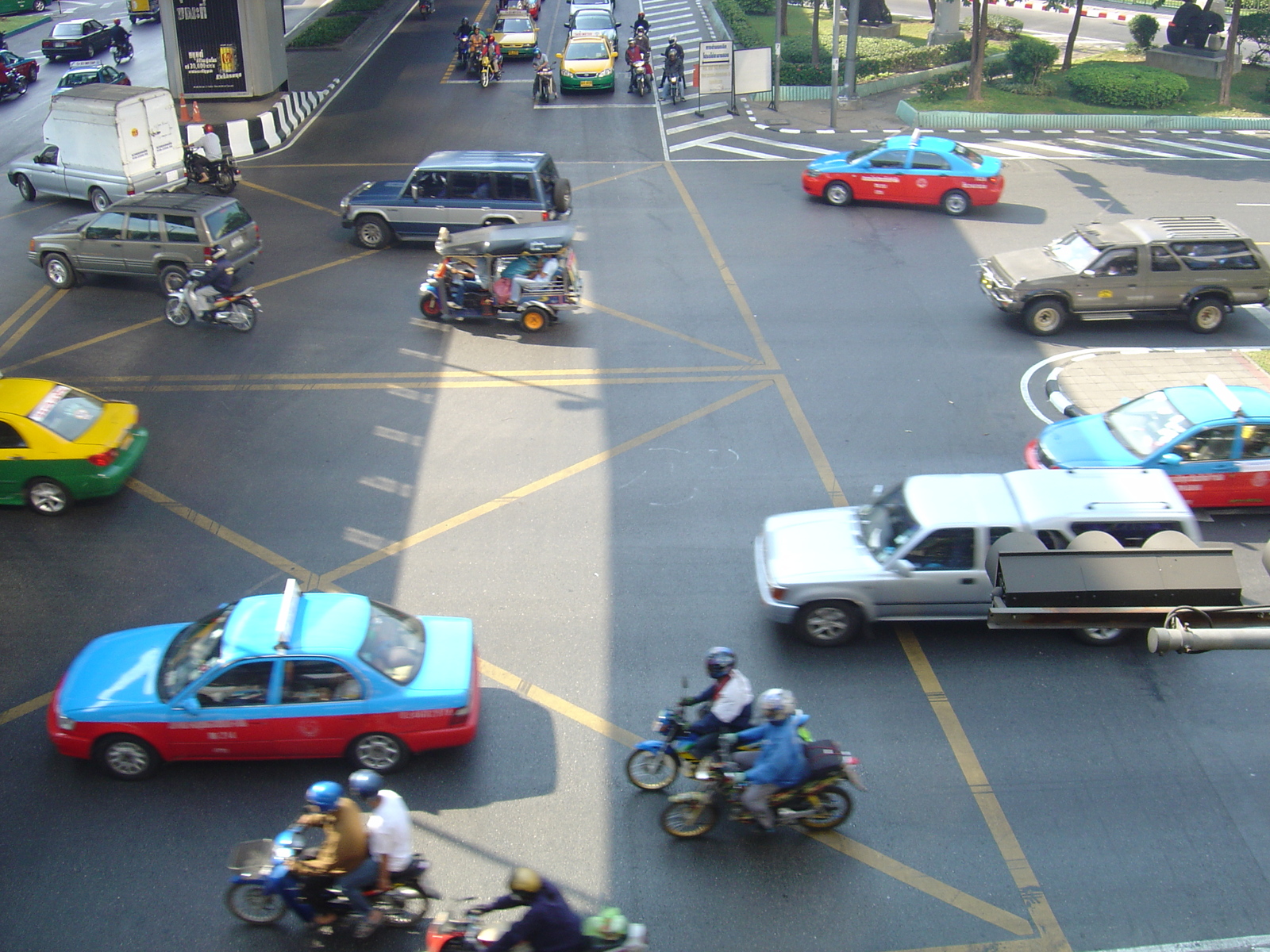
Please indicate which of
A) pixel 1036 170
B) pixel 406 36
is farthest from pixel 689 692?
pixel 406 36

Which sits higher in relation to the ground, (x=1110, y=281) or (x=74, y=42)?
(x=74, y=42)

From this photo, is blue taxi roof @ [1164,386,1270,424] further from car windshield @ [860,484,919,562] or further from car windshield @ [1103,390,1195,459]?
car windshield @ [860,484,919,562]

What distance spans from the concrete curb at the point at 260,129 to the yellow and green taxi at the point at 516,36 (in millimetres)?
9364

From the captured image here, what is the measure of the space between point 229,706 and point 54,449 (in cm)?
550

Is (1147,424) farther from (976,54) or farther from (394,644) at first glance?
(976,54)

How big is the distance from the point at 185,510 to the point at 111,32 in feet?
112

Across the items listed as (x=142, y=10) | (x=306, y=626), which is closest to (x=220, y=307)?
(x=306, y=626)

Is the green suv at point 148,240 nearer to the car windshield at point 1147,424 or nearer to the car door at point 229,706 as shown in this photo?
the car door at point 229,706

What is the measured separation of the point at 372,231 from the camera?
66.4 ft

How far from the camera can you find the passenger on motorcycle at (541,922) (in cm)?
608

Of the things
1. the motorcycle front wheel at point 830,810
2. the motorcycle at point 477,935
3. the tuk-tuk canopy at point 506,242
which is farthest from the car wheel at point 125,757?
the tuk-tuk canopy at point 506,242

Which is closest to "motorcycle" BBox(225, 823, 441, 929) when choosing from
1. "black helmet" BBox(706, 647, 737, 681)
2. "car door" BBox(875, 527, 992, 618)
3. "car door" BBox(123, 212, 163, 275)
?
"black helmet" BBox(706, 647, 737, 681)

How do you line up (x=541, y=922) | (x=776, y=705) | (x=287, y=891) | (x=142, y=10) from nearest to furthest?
(x=541, y=922)
(x=287, y=891)
(x=776, y=705)
(x=142, y=10)

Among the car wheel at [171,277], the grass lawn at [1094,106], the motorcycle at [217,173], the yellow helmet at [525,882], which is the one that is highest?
the grass lawn at [1094,106]
